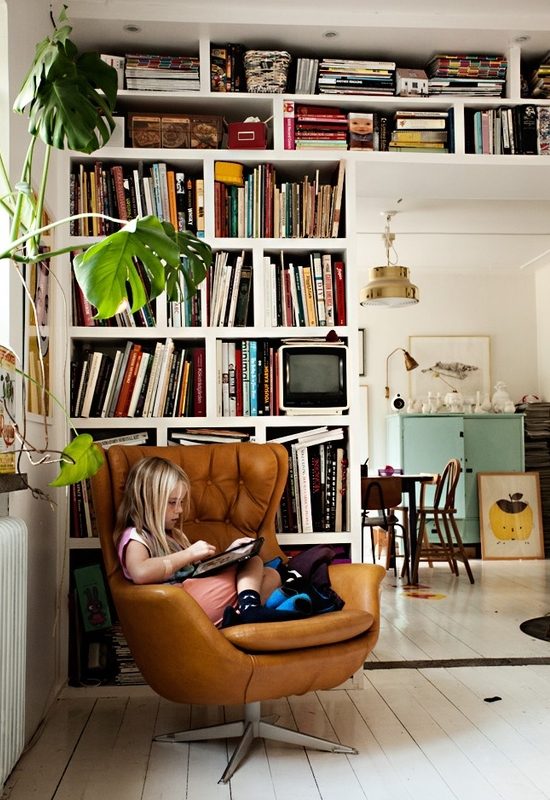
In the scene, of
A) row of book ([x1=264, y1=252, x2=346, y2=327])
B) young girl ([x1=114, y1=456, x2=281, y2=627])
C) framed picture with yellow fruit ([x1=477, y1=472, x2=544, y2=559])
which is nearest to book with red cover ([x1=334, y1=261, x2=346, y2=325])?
row of book ([x1=264, y1=252, x2=346, y2=327])

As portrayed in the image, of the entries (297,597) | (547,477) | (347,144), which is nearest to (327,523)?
(297,597)

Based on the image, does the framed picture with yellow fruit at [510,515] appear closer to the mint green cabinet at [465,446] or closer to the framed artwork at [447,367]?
the mint green cabinet at [465,446]

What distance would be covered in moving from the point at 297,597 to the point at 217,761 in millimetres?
600

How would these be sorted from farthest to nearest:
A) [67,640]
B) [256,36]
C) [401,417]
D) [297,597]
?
1. [401,417]
2. [256,36]
3. [67,640]
4. [297,597]

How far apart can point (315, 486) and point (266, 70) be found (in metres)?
1.87

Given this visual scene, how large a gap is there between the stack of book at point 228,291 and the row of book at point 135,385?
9.3 inches

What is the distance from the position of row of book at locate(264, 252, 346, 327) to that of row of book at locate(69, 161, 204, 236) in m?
0.41

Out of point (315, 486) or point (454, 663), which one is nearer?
point (315, 486)

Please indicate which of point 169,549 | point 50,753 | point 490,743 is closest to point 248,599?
point 169,549

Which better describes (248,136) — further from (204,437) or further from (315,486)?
(315,486)

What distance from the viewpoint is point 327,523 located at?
3.75 m

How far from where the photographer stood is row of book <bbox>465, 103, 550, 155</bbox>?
13.2ft

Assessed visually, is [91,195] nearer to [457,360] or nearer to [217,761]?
[217,761]

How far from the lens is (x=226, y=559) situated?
→ 113 inches
